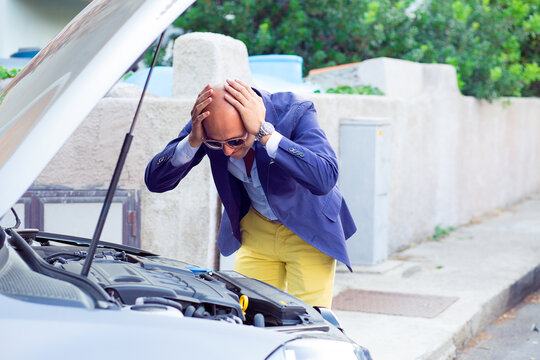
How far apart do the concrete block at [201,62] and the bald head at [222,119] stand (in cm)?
333

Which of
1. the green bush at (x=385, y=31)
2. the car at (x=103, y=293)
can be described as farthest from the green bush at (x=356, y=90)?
the car at (x=103, y=293)

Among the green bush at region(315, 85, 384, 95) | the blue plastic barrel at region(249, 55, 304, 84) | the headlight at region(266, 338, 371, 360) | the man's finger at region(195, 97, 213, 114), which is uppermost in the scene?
the blue plastic barrel at region(249, 55, 304, 84)

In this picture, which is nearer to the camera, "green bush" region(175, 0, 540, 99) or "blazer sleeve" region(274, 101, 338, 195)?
"blazer sleeve" region(274, 101, 338, 195)

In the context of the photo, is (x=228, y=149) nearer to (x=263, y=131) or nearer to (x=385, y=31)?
(x=263, y=131)

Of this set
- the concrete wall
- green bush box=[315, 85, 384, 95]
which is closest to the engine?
the concrete wall

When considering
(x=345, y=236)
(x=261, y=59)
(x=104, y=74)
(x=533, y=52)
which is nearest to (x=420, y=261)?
(x=261, y=59)

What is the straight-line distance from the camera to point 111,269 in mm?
2348

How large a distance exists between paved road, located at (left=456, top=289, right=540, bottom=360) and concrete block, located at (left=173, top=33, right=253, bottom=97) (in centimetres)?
275

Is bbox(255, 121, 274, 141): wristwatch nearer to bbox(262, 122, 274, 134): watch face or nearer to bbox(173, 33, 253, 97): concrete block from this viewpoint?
bbox(262, 122, 274, 134): watch face

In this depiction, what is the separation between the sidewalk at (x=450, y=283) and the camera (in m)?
5.36

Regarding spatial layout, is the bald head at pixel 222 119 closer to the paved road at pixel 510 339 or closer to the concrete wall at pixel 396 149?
the concrete wall at pixel 396 149

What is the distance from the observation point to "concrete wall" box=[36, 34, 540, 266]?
561 centimetres

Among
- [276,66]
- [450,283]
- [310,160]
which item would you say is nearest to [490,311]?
[450,283]

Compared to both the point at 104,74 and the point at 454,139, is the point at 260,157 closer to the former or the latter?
the point at 104,74
